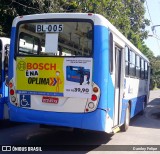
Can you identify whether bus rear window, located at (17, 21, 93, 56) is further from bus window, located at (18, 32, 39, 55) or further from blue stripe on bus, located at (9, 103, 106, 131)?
blue stripe on bus, located at (9, 103, 106, 131)

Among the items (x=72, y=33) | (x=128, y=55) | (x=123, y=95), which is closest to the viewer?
(x=72, y=33)

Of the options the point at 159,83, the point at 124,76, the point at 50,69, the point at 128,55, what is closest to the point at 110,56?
the point at 50,69

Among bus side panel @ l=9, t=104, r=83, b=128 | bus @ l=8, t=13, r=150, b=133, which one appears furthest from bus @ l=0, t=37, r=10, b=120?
bus side panel @ l=9, t=104, r=83, b=128

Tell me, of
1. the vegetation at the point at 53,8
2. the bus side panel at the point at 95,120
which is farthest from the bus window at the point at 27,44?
the vegetation at the point at 53,8

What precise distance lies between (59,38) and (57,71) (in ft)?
2.65

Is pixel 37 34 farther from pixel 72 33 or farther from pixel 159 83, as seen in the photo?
pixel 159 83

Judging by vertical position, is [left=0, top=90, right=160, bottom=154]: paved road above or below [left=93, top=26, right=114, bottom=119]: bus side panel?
below

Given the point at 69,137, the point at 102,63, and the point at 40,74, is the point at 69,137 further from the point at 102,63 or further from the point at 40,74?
the point at 102,63

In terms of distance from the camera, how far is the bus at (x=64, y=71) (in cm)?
724

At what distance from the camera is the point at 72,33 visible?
25.5 feet

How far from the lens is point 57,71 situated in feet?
24.6

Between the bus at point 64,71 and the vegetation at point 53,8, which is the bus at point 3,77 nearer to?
the bus at point 64,71

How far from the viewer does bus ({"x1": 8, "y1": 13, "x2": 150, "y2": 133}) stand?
724cm

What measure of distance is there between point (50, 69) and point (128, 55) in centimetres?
386
